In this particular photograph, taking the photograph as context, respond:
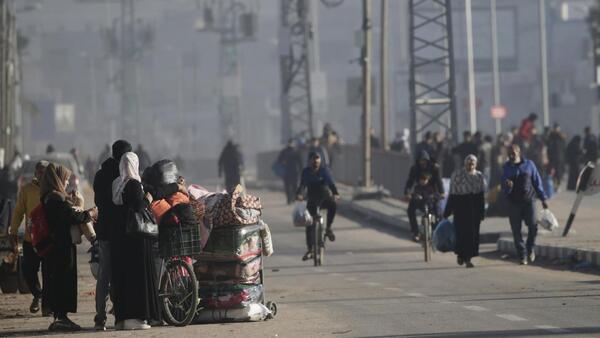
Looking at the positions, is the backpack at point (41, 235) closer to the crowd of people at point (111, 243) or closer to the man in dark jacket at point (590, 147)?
the crowd of people at point (111, 243)

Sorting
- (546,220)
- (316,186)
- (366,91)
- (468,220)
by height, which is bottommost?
(546,220)

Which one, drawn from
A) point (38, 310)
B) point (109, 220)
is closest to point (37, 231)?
point (109, 220)

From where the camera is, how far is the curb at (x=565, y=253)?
22375mm

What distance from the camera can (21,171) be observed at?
39781 millimetres

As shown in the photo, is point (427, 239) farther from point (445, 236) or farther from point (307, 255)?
point (307, 255)

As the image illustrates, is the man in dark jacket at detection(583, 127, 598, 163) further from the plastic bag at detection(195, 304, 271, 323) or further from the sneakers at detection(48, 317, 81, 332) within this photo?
the sneakers at detection(48, 317, 81, 332)

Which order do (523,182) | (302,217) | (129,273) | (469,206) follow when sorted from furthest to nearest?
(302,217) < (523,182) < (469,206) < (129,273)

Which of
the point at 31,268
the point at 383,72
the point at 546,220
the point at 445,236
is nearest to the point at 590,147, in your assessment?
the point at 383,72

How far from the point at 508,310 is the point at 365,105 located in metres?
28.7

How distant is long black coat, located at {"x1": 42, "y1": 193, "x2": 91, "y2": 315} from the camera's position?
48.2 ft

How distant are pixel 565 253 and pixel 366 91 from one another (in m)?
20.6

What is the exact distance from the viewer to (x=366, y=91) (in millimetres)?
43625

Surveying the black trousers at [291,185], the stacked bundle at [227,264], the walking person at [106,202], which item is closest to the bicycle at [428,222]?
the stacked bundle at [227,264]

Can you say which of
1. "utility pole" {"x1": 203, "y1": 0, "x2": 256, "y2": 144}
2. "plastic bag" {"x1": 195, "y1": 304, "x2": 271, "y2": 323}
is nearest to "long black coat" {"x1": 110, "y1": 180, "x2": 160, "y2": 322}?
"plastic bag" {"x1": 195, "y1": 304, "x2": 271, "y2": 323}
